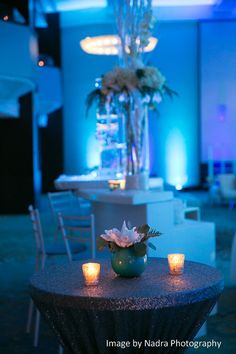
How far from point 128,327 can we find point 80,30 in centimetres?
1368

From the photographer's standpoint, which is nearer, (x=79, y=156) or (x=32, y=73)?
(x=32, y=73)

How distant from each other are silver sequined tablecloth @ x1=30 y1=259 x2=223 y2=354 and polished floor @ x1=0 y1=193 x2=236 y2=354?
109 cm

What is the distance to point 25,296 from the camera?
4918 millimetres

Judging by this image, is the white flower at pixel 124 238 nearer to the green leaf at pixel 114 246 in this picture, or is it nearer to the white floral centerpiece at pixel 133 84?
the green leaf at pixel 114 246

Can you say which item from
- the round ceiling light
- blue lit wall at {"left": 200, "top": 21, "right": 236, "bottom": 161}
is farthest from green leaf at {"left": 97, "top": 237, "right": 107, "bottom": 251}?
blue lit wall at {"left": 200, "top": 21, "right": 236, "bottom": 161}

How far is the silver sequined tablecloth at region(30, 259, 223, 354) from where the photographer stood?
7.71 ft

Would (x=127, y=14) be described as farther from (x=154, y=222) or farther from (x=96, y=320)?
(x=96, y=320)

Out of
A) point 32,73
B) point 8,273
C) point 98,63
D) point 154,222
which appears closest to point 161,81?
point 154,222

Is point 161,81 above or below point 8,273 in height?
above

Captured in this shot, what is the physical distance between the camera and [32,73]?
948cm

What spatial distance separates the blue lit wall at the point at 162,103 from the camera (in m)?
15.3

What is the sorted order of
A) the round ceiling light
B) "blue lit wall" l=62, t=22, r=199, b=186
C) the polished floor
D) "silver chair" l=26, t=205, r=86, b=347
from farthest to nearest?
"blue lit wall" l=62, t=22, r=199, b=186, the round ceiling light, "silver chair" l=26, t=205, r=86, b=347, the polished floor

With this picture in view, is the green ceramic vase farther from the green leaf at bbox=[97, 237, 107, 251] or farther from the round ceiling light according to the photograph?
the round ceiling light

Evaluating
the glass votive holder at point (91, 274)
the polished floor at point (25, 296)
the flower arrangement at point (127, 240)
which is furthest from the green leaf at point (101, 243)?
the polished floor at point (25, 296)
